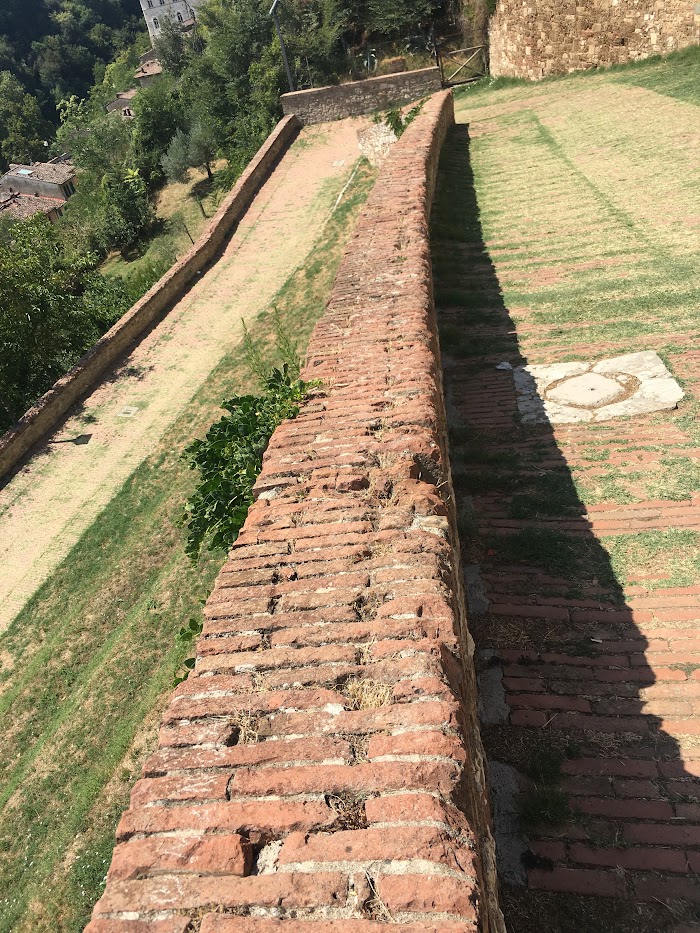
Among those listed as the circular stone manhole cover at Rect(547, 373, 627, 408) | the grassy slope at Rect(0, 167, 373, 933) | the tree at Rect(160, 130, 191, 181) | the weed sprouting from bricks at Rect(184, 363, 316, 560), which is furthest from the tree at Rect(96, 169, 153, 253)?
the circular stone manhole cover at Rect(547, 373, 627, 408)

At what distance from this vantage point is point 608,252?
6.63 meters

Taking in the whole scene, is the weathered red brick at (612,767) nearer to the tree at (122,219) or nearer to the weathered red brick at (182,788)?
the weathered red brick at (182,788)

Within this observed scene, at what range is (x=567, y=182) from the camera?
8438 millimetres

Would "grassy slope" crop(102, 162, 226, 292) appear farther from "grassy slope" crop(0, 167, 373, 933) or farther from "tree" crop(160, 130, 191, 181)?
"grassy slope" crop(0, 167, 373, 933)

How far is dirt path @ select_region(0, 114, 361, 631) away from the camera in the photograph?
346 inches

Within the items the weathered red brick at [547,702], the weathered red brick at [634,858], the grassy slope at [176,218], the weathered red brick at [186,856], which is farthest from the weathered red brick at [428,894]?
the grassy slope at [176,218]

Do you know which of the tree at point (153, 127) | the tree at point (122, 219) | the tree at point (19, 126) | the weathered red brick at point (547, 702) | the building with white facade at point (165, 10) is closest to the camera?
the weathered red brick at point (547, 702)

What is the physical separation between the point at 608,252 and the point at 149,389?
25.5ft

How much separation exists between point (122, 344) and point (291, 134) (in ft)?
36.1

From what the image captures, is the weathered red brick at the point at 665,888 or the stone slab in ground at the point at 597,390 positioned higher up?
the stone slab in ground at the point at 597,390

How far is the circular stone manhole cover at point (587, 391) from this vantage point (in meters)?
4.80

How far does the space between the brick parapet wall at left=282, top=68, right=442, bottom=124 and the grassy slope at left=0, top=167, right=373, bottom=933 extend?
1528cm

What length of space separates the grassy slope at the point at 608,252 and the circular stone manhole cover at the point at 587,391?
0.33m

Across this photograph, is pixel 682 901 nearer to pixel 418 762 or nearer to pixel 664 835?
pixel 664 835
